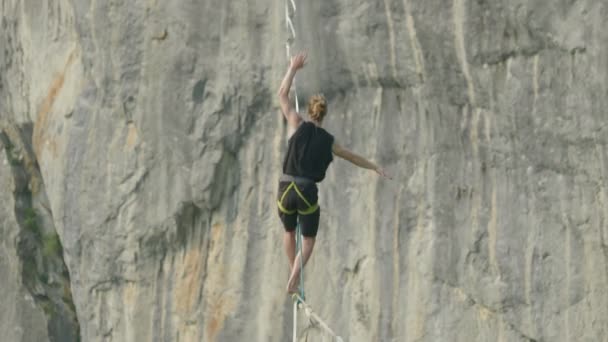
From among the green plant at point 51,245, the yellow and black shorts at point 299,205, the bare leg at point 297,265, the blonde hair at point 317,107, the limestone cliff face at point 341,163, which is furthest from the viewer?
the green plant at point 51,245

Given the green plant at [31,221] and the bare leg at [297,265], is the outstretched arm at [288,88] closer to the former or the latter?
the bare leg at [297,265]

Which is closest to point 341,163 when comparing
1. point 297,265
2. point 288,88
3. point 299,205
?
point 297,265

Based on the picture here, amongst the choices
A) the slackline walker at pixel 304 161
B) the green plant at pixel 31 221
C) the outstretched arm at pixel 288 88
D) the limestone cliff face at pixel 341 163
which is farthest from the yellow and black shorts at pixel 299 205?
the green plant at pixel 31 221

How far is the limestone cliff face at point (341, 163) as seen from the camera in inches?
474

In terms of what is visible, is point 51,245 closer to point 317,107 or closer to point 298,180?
point 298,180

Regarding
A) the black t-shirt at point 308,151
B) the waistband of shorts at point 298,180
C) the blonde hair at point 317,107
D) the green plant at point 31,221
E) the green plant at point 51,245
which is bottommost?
the green plant at point 51,245

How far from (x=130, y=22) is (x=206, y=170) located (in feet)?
4.96

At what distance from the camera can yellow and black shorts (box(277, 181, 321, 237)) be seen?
1051 centimetres

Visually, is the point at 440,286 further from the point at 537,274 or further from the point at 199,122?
→ the point at 199,122

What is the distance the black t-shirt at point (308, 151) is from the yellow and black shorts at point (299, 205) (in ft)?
0.25

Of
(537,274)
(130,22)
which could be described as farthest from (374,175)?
(130,22)

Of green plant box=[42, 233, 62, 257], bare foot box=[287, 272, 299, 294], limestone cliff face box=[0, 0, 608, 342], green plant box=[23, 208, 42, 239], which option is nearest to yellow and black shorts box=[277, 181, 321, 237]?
bare foot box=[287, 272, 299, 294]

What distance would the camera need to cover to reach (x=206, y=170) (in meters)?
14.3

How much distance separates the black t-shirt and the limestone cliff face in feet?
7.03
